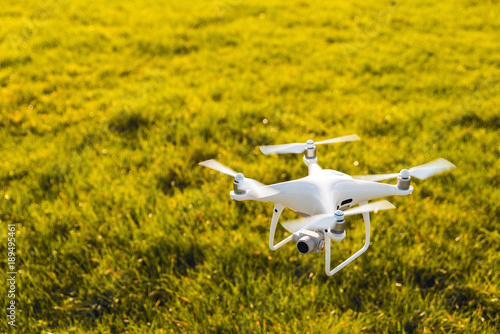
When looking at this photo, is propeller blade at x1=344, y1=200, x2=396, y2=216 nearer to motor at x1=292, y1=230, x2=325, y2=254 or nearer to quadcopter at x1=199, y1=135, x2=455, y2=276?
quadcopter at x1=199, y1=135, x2=455, y2=276

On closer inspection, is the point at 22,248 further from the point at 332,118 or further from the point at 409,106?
the point at 409,106

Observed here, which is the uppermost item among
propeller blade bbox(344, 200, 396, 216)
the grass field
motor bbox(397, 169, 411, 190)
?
motor bbox(397, 169, 411, 190)

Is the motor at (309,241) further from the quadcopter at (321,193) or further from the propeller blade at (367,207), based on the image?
the propeller blade at (367,207)

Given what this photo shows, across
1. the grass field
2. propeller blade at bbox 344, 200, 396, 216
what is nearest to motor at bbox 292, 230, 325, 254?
propeller blade at bbox 344, 200, 396, 216

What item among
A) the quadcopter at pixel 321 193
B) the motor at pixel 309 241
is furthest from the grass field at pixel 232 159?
the quadcopter at pixel 321 193

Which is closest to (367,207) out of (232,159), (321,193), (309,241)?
(321,193)

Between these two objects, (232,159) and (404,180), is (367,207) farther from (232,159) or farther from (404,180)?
(232,159)

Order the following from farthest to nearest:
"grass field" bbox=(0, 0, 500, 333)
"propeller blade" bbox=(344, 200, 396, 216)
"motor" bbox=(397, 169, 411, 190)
Result: "grass field" bbox=(0, 0, 500, 333) < "motor" bbox=(397, 169, 411, 190) < "propeller blade" bbox=(344, 200, 396, 216)
